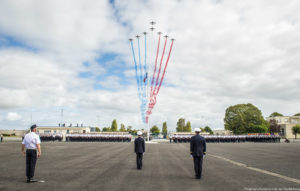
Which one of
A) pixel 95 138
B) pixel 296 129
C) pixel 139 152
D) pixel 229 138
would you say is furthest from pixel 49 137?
pixel 296 129

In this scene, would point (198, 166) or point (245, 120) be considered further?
point (245, 120)

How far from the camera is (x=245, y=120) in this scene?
7138 cm

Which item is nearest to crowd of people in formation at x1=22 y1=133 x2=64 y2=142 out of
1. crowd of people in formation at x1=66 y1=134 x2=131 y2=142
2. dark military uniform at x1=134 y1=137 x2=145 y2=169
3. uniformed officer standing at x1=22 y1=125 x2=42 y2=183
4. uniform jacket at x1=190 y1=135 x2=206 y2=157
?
crowd of people in formation at x1=66 y1=134 x2=131 y2=142

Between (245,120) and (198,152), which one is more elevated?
(198,152)

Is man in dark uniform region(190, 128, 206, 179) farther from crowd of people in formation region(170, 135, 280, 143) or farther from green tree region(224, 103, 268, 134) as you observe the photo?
green tree region(224, 103, 268, 134)

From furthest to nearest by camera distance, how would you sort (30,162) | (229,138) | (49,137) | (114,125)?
(114,125)
(229,138)
(49,137)
(30,162)

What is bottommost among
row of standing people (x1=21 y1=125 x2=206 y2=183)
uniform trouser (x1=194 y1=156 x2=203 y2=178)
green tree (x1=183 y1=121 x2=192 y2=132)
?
green tree (x1=183 y1=121 x2=192 y2=132)

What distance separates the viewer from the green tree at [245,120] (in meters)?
69.2

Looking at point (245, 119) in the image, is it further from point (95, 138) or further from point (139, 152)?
point (139, 152)

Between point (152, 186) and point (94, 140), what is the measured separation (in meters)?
39.2

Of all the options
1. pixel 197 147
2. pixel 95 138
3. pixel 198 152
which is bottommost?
pixel 95 138

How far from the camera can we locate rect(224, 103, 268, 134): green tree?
6925 centimetres

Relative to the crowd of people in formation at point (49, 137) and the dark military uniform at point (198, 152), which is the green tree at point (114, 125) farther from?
the dark military uniform at point (198, 152)

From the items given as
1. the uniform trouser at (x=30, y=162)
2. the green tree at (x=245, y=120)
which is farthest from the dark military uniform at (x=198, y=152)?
the green tree at (x=245, y=120)
